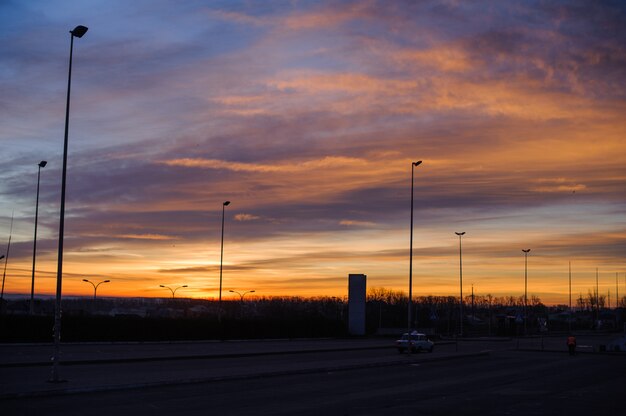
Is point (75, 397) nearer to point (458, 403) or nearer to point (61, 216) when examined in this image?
point (61, 216)

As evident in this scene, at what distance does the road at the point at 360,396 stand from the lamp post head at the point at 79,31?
12437 mm

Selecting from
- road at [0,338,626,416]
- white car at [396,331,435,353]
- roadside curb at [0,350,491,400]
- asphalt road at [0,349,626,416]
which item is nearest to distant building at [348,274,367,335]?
white car at [396,331,435,353]

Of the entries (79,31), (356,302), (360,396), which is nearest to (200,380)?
(360,396)

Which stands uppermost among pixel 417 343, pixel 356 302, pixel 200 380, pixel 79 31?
pixel 79 31

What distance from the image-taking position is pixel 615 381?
28.9 m

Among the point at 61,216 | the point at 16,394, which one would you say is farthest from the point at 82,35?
the point at 16,394

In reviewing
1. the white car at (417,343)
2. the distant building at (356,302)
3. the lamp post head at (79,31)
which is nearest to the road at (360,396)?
the lamp post head at (79,31)

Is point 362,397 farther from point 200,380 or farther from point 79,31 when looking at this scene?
point 79,31

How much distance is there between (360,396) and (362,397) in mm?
304

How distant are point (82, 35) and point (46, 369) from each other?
1362cm

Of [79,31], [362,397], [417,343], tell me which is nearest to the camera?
[362,397]

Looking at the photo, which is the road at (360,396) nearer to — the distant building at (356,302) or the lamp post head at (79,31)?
the lamp post head at (79,31)

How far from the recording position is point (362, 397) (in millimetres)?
21031

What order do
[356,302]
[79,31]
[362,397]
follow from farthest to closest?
1. [356,302]
2. [79,31]
3. [362,397]
